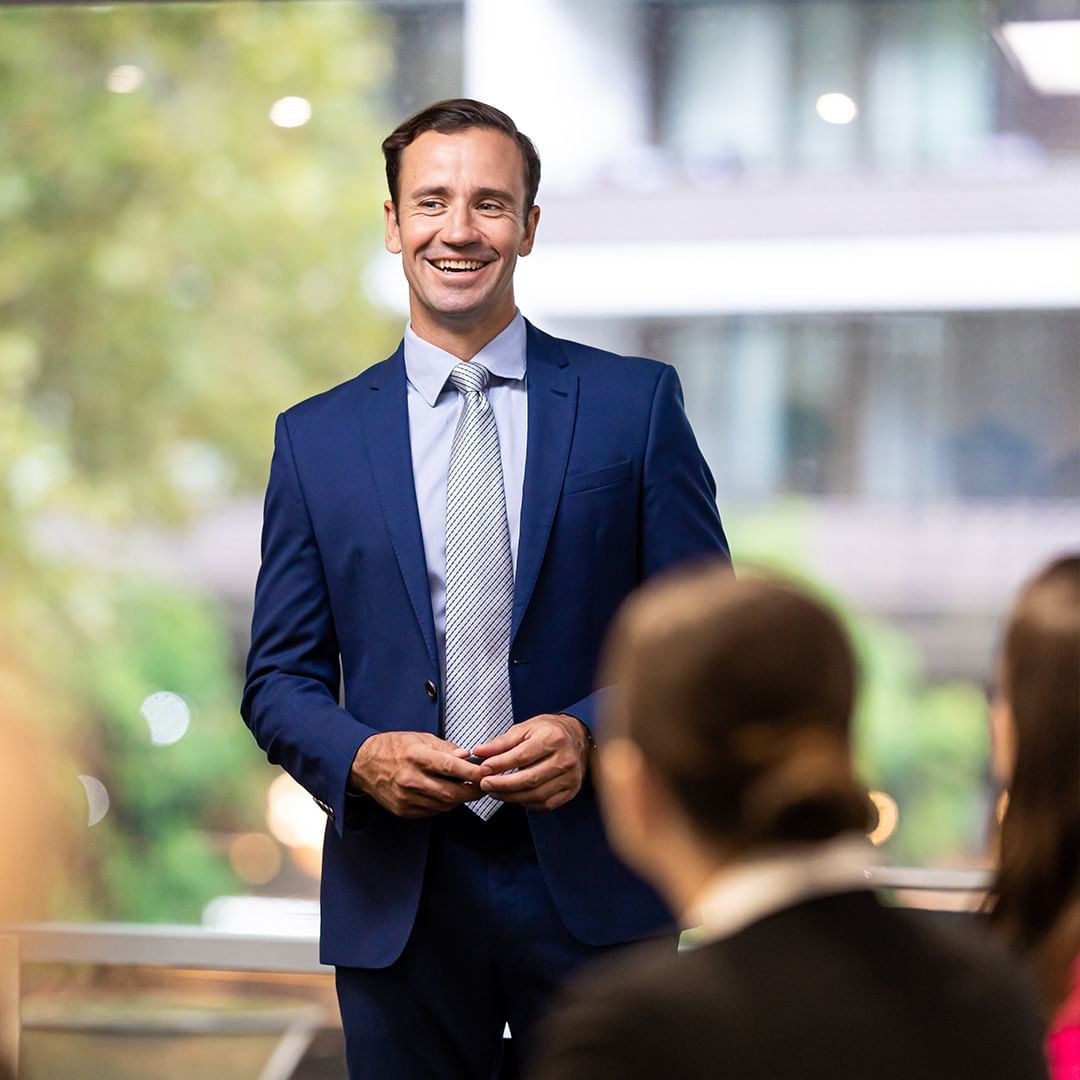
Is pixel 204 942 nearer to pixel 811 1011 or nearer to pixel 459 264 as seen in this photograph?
pixel 459 264

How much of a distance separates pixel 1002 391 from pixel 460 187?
7.06 feet

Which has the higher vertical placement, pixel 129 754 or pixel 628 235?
pixel 628 235

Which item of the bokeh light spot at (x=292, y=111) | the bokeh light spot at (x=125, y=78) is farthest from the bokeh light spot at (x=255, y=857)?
the bokeh light spot at (x=125, y=78)

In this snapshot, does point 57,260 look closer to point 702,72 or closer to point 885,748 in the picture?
point 702,72

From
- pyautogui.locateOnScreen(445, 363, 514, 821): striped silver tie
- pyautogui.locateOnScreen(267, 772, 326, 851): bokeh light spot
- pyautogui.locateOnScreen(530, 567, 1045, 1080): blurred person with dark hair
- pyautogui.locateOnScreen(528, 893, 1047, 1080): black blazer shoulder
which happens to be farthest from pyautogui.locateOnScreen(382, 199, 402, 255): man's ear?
pyautogui.locateOnScreen(267, 772, 326, 851): bokeh light spot

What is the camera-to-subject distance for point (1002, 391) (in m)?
3.96

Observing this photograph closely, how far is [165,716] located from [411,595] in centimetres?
234

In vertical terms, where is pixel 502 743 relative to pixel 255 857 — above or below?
above

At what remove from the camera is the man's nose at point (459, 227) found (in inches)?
84.0

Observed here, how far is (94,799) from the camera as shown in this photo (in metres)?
4.32

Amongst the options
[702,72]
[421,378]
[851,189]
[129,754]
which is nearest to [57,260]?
[129,754]

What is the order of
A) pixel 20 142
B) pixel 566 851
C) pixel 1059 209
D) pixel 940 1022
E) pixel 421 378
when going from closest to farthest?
1. pixel 940 1022
2. pixel 566 851
3. pixel 421 378
4. pixel 1059 209
5. pixel 20 142

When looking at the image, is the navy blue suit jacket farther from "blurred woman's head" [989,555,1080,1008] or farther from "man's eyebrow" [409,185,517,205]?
"blurred woman's head" [989,555,1080,1008]

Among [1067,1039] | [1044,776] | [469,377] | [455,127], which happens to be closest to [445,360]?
[469,377]
